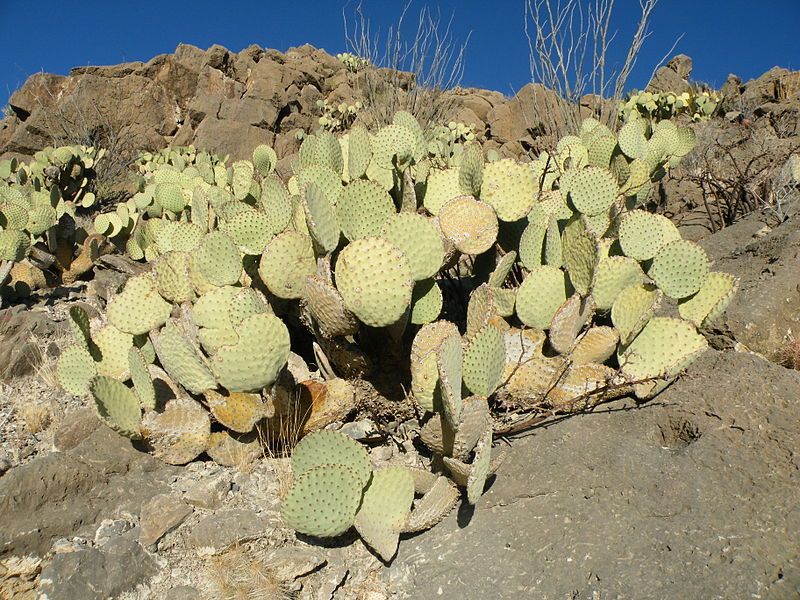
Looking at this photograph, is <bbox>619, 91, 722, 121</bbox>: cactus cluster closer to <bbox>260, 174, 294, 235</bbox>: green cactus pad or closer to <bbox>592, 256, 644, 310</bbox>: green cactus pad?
<bbox>592, 256, 644, 310</bbox>: green cactus pad

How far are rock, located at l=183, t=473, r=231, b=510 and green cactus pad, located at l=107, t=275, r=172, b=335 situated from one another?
774 mm

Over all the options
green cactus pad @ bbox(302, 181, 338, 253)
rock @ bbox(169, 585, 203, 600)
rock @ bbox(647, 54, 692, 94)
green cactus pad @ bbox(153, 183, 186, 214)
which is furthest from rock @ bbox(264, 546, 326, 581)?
rock @ bbox(647, 54, 692, 94)

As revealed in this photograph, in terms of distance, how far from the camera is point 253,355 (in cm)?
227

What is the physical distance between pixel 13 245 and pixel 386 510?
156 inches

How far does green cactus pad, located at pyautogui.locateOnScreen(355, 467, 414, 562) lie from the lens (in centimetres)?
211

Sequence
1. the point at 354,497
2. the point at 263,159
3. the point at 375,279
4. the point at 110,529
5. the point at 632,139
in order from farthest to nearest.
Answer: the point at 263,159
the point at 632,139
the point at 110,529
the point at 375,279
the point at 354,497

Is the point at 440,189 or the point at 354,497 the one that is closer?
the point at 354,497

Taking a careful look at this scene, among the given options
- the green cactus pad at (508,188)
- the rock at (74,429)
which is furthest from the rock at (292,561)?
the green cactus pad at (508,188)

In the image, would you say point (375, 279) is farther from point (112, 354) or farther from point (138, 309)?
point (112, 354)

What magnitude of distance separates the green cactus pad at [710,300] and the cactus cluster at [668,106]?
22.2ft

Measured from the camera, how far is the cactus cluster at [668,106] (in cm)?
923

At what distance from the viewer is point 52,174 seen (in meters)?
6.99

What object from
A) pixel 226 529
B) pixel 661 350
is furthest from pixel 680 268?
pixel 226 529

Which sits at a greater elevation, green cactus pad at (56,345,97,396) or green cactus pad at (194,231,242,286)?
green cactus pad at (194,231,242,286)
